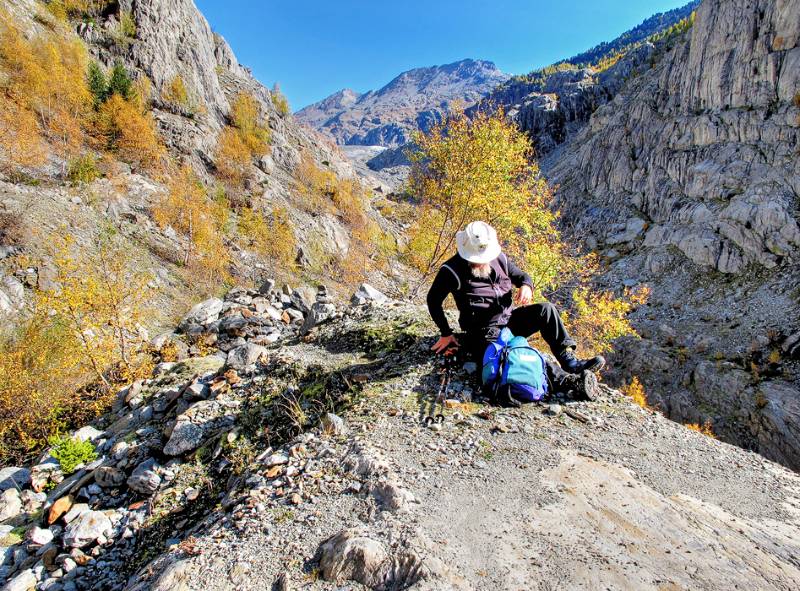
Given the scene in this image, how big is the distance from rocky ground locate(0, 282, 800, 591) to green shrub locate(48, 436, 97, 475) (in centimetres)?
18

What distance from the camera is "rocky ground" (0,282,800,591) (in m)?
2.96

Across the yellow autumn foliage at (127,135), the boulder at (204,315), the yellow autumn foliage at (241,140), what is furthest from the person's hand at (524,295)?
the yellow autumn foliage at (241,140)

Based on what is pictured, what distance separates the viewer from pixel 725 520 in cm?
349

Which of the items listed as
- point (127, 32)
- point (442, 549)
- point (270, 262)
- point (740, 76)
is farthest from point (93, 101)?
point (740, 76)

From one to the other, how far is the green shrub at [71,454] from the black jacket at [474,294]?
21.4ft

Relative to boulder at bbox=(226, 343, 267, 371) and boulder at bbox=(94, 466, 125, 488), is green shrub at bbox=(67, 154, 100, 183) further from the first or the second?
boulder at bbox=(94, 466, 125, 488)

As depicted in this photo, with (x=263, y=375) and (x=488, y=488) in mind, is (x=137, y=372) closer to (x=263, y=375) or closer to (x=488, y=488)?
(x=263, y=375)

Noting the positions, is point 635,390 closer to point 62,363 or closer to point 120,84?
point 62,363

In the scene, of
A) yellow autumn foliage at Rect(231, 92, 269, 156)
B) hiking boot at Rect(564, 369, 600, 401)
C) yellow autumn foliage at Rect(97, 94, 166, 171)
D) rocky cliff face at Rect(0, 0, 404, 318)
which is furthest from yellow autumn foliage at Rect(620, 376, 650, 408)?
yellow autumn foliage at Rect(231, 92, 269, 156)

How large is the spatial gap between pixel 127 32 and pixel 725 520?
1787 inches

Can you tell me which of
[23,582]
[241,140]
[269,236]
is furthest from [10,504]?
[241,140]

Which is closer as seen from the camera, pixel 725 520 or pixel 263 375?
pixel 725 520

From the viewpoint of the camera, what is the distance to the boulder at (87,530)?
4309 mm

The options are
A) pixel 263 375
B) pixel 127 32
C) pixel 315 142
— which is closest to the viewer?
pixel 263 375
